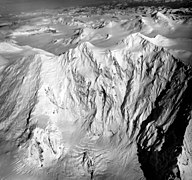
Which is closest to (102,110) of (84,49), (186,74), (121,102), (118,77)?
(121,102)

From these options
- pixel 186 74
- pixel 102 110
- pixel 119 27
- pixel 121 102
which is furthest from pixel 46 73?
pixel 119 27

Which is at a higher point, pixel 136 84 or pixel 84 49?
pixel 84 49

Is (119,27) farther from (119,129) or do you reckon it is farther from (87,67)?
(119,129)

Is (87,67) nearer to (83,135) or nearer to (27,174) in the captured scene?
(83,135)

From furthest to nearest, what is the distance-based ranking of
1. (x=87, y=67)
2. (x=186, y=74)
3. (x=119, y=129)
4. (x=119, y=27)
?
(x=119, y=27), (x=87, y=67), (x=119, y=129), (x=186, y=74)

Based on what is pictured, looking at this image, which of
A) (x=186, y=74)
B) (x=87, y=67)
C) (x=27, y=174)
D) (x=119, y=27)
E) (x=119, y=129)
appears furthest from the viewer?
(x=119, y=27)

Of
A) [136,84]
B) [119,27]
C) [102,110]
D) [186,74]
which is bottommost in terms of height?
[119,27]

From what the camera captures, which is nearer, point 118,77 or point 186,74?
point 186,74
